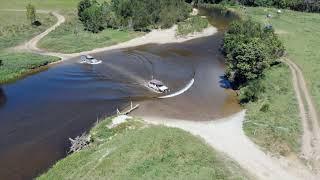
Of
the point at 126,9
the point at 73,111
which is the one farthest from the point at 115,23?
the point at 73,111

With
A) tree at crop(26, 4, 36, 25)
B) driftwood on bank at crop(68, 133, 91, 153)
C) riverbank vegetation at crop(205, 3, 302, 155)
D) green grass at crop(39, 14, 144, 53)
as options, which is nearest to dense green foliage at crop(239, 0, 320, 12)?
green grass at crop(39, 14, 144, 53)

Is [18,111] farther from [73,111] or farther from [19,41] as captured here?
[19,41]

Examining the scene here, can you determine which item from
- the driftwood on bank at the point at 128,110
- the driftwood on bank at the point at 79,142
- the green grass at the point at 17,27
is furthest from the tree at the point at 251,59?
the green grass at the point at 17,27

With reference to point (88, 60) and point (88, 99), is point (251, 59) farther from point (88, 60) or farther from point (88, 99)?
point (88, 60)

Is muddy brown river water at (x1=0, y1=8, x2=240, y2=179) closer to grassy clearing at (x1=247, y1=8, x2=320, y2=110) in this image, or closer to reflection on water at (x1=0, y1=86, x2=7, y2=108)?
reflection on water at (x1=0, y1=86, x2=7, y2=108)

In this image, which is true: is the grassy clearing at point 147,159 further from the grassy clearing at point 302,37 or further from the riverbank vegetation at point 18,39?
the riverbank vegetation at point 18,39

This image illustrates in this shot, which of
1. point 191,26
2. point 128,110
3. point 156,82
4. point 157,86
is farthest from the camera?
point 191,26

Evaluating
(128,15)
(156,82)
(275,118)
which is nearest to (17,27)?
(128,15)
